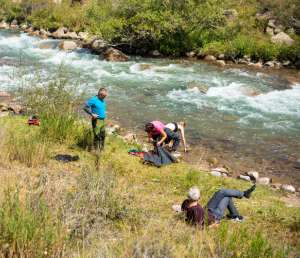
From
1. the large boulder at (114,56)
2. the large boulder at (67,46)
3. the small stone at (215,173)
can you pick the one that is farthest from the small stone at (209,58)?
the small stone at (215,173)

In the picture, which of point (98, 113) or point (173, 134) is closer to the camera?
point (98, 113)

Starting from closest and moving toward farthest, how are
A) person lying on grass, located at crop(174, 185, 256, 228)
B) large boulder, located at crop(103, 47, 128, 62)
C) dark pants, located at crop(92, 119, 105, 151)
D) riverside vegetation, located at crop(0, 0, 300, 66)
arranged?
person lying on grass, located at crop(174, 185, 256, 228), dark pants, located at crop(92, 119, 105, 151), large boulder, located at crop(103, 47, 128, 62), riverside vegetation, located at crop(0, 0, 300, 66)

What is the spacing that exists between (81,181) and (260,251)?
289cm

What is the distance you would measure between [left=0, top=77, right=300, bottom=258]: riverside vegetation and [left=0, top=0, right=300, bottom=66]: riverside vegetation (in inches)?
738

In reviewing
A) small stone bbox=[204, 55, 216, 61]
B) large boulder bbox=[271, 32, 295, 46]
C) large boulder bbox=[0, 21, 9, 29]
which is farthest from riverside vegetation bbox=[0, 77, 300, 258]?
large boulder bbox=[0, 21, 9, 29]

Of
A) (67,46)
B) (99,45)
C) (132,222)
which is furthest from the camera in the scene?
(67,46)

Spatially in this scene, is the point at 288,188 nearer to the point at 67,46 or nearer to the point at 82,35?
the point at 67,46

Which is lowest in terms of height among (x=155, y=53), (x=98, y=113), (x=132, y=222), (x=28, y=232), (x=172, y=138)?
(x=155, y=53)

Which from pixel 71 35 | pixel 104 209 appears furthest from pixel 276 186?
pixel 71 35

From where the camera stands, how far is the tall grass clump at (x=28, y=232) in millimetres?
4695

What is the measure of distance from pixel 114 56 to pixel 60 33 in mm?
11165

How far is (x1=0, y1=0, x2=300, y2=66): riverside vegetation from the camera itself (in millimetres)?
29156

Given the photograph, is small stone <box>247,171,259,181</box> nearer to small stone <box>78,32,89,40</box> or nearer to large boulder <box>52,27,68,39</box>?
small stone <box>78,32,89,40</box>

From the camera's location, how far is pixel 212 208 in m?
8.97
